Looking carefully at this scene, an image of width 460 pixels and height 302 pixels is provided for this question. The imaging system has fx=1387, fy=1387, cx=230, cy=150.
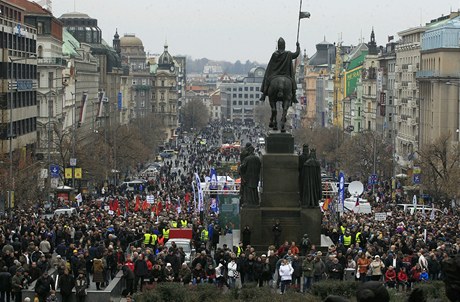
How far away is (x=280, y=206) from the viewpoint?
36625 millimetres

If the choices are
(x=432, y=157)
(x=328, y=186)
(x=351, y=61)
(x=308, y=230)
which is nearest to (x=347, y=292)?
(x=308, y=230)

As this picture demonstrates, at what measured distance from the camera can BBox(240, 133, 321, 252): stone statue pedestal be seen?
119 feet

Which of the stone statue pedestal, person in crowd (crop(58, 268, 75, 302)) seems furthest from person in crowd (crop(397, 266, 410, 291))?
person in crowd (crop(58, 268, 75, 302))

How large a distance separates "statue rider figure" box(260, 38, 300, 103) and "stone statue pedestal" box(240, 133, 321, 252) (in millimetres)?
1638

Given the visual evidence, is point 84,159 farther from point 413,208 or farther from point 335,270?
point 335,270

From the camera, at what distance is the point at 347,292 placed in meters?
26.6

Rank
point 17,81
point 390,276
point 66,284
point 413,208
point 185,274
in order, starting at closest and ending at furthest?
point 66,284 → point 185,274 → point 390,276 → point 413,208 → point 17,81

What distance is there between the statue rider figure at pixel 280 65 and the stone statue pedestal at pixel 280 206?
5.37 ft

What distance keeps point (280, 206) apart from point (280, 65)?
Answer: 3861 mm

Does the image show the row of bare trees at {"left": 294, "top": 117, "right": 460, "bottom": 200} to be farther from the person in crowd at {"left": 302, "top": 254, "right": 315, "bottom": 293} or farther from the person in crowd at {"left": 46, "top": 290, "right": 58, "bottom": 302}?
the person in crowd at {"left": 46, "top": 290, "right": 58, "bottom": 302}

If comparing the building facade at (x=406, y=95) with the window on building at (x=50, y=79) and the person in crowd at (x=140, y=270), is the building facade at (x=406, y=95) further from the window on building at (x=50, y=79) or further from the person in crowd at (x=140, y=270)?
Result: the person in crowd at (x=140, y=270)

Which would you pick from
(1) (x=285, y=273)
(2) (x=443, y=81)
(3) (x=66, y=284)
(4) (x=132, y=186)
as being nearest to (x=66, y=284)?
(3) (x=66, y=284)

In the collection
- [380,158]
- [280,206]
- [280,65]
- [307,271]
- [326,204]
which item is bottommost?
[380,158]

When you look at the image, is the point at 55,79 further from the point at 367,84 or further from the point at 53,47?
the point at 367,84
